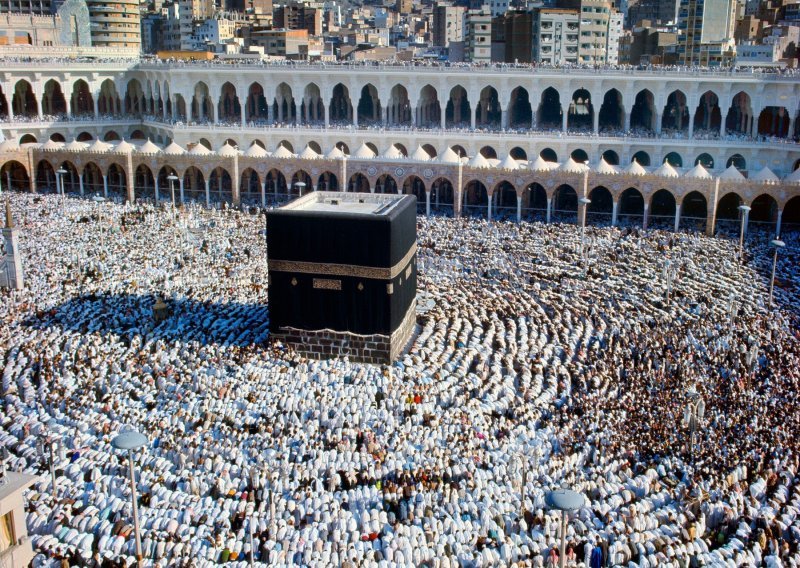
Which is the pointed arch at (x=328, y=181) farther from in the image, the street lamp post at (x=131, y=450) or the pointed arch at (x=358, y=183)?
the street lamp post at (x=131, y=450)

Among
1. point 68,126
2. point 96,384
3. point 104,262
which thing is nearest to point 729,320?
point 96,384

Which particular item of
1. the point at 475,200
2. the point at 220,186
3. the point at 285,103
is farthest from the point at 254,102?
the point at 475,200

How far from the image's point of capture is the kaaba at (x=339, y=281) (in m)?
20.1

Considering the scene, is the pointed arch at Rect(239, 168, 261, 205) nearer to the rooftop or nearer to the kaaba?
the rooftop

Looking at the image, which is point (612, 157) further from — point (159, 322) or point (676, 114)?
point (159, 322)

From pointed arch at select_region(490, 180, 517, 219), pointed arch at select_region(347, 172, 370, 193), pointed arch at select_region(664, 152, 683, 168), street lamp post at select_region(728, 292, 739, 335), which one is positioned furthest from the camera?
pointed arch at select_region(664, 152, 683, 168)

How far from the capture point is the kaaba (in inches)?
793

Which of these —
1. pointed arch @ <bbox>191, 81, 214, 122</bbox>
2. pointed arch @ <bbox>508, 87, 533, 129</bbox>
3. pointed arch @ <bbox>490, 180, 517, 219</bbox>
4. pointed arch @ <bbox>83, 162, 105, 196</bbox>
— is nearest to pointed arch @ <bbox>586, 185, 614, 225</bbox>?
pointed arch @ <bbox>490, 180, 517, 219</bbox>

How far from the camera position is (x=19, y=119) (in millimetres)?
42406

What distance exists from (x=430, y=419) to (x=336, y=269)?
5.28 metres

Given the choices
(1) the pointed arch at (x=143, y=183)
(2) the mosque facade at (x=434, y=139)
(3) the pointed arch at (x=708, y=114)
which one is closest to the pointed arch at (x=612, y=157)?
(2) the mosque facade at (x=434, y=139)

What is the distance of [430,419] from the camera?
16.3 m

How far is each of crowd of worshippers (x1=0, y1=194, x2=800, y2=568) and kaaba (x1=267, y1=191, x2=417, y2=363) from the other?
2.45 feet

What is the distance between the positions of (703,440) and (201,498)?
26.8 ft
